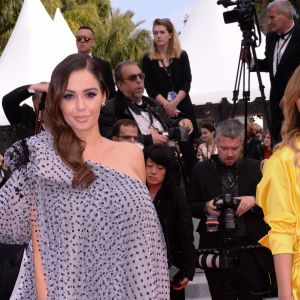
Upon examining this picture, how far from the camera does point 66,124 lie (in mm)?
3217

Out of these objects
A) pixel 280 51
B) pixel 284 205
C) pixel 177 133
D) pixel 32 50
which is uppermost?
pixel 32 50

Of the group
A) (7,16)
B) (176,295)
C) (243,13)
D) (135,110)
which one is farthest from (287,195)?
(7,16)

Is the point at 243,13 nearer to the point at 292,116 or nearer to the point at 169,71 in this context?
the point at 169,71

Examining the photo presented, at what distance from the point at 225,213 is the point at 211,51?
1203cm

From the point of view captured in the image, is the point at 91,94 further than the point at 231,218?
No

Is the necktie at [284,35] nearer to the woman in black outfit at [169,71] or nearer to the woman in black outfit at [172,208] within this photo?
the woman in black outfit at [169,71]

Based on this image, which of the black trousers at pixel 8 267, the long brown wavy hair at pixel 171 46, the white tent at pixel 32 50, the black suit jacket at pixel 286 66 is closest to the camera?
the black trousers at pixel 8 267

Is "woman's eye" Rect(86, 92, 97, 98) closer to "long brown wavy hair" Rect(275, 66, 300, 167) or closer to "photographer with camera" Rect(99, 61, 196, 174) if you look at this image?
"long brown wavy hair" Rect(275, 66, 300, 167)

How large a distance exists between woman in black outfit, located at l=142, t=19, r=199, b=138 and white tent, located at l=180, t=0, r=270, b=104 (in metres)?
7.60

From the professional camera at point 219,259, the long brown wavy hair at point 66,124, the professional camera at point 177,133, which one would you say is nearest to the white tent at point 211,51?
the professional camera at point 177,133

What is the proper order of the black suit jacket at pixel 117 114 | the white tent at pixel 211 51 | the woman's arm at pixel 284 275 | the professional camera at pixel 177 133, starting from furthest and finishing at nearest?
the white tent at pixel 211 51, the black suit jacket at pixel 117 114, the professional camera at pixel 177 133, the woman's arm at pixel 284 275

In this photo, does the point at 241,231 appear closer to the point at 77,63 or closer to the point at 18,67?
the point at 77,63

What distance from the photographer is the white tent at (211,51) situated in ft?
52.2

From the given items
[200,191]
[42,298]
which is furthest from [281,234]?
[200,191]
